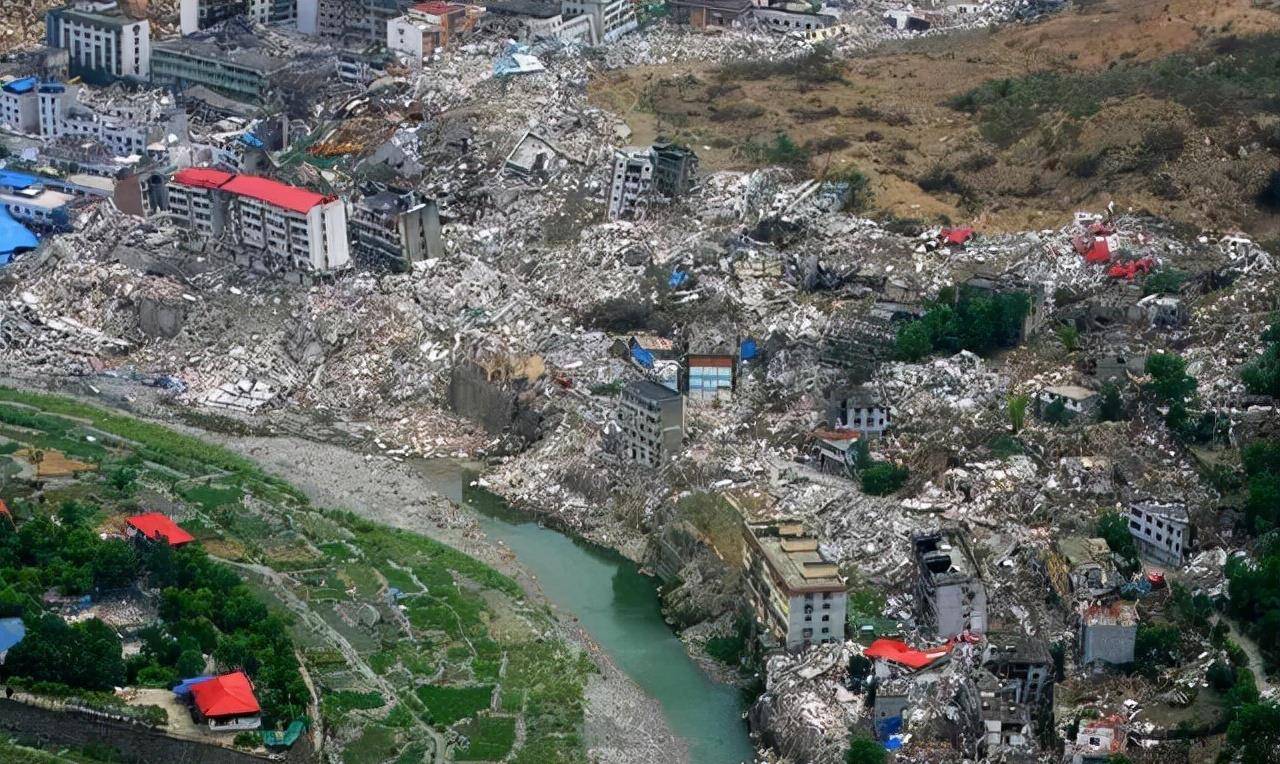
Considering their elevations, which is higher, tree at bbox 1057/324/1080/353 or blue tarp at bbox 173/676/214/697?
tree at bbox 1057/324/1080/353

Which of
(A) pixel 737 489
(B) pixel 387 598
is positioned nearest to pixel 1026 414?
(A) pixel 737 489

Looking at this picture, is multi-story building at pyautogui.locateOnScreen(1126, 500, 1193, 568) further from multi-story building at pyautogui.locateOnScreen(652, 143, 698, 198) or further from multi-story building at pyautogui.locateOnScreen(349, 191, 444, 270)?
multi-story building at pyautogui.locateOnScreen(349, 191, 444, 270)

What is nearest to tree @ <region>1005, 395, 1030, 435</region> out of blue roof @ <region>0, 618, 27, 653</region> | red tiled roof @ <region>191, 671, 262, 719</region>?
red tiled roof @ <region>191, 671, 262, 719</region>

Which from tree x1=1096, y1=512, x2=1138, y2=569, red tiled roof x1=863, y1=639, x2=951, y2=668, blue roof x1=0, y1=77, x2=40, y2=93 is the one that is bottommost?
red tiled roof x1=863, y1=639, x2=951, y2=668

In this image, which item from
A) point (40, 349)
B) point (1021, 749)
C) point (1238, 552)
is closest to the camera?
point (1021, 749)

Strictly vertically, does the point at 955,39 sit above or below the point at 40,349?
above

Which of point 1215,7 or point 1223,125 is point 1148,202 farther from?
point 1215,7
